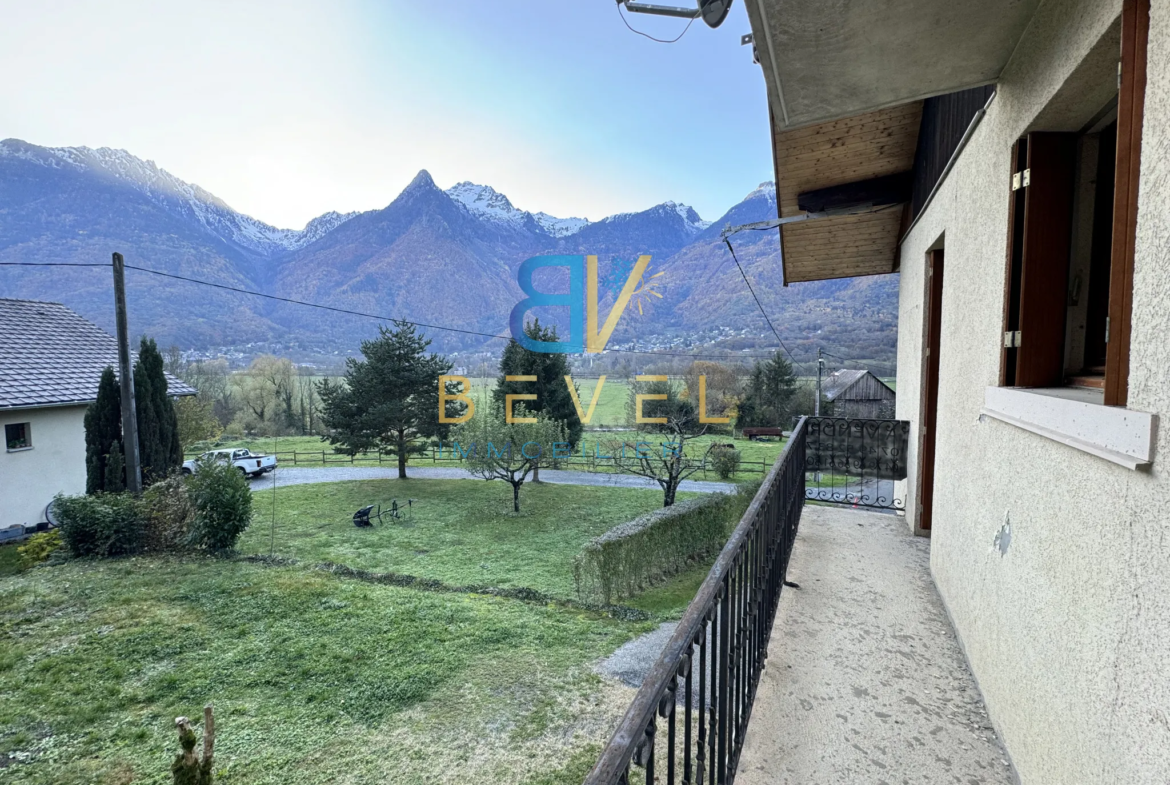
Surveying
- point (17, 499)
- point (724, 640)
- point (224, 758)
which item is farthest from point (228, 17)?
point (724, 640)

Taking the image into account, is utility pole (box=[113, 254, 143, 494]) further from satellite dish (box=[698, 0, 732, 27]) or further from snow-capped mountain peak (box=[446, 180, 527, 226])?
snow-capped mountain peak (box=[446, 180, 527, 226])

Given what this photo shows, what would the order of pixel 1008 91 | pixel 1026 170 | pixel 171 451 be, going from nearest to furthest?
pixel 1026 170 → pixel 1008 91 → pixel 171 451

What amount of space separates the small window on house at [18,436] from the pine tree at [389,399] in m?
9.16

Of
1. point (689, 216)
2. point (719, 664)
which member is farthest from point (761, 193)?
point (719, 664)

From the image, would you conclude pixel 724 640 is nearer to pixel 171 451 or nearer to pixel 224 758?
pixel 224 758

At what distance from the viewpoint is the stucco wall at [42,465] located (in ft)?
32.5

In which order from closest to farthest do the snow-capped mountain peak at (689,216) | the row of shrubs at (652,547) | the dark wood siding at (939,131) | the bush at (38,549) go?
1. the dark wood siding at (939,131)
2. the row of shrubs at (652,547)
3. the bush at (38,549)
4. the snow-capped mountain peak at (689,216)

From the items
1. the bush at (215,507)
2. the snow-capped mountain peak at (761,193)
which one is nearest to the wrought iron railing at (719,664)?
the bush at (215,507)

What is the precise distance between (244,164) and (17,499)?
43342 mm

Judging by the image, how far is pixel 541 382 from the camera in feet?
70.2

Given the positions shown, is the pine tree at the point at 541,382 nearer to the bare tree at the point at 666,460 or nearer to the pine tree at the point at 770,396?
the bare tree at the point at 666,460

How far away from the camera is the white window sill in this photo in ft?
3.31

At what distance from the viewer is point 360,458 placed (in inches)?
1026

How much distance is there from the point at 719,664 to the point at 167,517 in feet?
36.2
